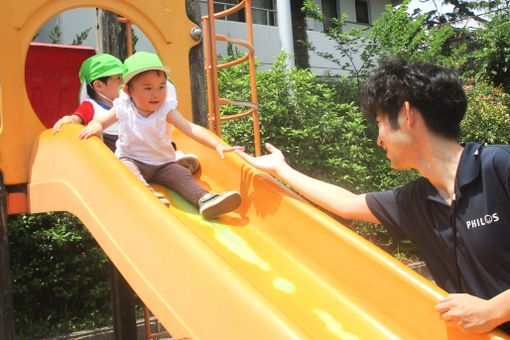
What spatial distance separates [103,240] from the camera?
205 centimetres

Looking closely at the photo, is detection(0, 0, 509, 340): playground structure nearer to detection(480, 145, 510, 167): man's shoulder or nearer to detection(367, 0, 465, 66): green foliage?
detection(480, 145, 510, 167): man's shoulder

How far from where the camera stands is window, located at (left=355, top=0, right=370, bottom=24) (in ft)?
50.4

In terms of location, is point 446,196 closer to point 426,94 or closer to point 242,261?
point 426,94

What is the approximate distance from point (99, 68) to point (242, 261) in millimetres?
1896

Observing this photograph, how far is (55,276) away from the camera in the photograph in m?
4.84

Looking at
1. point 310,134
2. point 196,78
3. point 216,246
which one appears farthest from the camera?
point 310,134

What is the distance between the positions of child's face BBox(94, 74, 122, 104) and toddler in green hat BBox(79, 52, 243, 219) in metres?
0.54

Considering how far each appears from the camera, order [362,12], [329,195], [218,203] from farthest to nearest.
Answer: [362,12] → [218,203] → [329,195]

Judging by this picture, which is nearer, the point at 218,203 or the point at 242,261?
the point at 242,261

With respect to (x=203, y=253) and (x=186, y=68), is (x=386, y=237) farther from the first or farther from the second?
(x=203, y=253)

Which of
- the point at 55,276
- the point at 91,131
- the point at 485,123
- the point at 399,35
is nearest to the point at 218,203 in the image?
the point at 91,131

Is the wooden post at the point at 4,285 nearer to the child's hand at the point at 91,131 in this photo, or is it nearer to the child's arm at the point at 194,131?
A: the child's hand at the point at 91,131

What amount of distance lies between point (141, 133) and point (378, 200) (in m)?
1.54

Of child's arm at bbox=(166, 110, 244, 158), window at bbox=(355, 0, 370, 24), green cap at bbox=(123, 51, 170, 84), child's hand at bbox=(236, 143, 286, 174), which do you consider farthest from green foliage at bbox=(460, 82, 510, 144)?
window at bbox=(355, 0, 370, 24)
